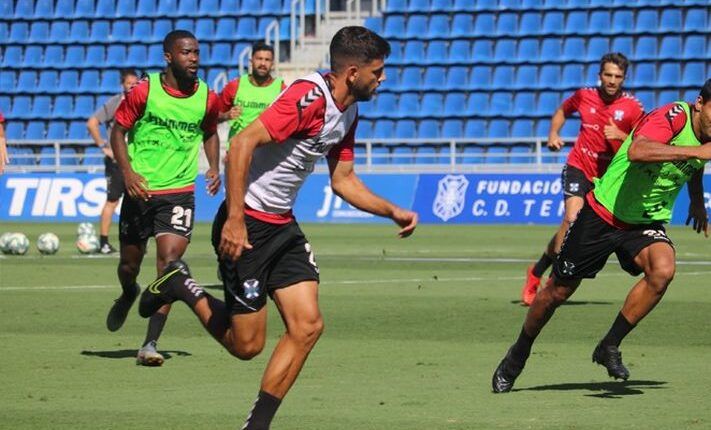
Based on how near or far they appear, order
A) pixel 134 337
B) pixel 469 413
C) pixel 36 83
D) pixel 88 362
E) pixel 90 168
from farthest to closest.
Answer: pixel 36 83
pixel 90 168
pixel 134 337
pixel 88 362
pixel 469 413

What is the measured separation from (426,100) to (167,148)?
26.6 metres

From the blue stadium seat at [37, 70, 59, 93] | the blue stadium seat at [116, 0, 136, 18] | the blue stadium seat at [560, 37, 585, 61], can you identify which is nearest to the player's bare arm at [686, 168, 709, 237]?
the blue stadium seat at [560, 37, 585, 61]

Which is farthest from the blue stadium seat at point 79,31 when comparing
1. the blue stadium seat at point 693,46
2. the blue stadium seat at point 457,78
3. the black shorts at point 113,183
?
the black shorts at point 113,183

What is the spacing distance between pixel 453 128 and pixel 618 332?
27.4 meters

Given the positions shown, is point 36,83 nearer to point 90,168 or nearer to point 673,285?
point 90,168

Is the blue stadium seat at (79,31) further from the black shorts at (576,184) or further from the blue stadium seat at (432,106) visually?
the black shorts at (576,184)

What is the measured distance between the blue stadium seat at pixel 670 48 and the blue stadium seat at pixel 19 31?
17935mm

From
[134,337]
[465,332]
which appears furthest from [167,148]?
[465,332]

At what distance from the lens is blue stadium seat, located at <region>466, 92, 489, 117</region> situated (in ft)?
120

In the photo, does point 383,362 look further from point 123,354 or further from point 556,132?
point 556,132

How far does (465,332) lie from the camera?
481 inches

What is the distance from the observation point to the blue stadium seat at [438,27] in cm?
3831

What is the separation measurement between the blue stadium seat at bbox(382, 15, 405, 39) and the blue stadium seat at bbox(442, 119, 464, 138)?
10.4 feet

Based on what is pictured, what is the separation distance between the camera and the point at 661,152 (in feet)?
28.7
